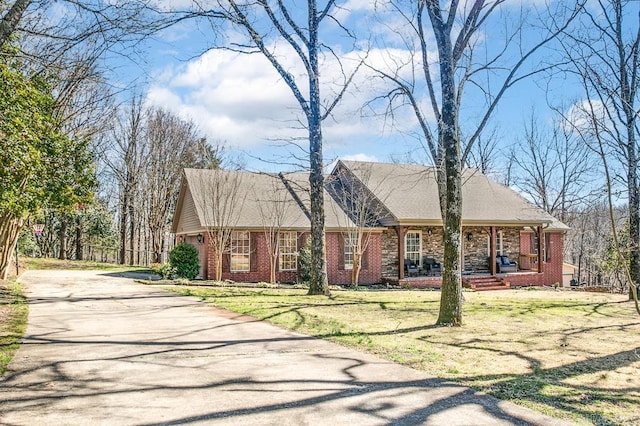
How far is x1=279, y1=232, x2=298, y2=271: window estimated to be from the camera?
2153 cm

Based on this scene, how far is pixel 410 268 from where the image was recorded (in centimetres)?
2312

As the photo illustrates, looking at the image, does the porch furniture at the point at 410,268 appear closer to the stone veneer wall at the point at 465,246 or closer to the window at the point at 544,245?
the stone veneer wall at the point at 465,246

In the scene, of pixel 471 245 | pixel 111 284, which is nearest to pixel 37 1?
pixel 111 284

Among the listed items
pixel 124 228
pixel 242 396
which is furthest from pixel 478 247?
pixel 124 228

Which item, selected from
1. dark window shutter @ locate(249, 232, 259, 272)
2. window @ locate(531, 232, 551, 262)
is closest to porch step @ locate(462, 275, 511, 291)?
window @ locate(531, 232, 551, 262)

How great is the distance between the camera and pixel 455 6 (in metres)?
10.1

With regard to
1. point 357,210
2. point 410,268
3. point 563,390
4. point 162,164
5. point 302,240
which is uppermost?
point 162,164

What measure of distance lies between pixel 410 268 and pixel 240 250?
7690 millimetres

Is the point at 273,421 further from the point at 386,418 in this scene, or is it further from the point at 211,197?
the point at 211,197

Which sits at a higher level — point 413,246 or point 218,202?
point 218,202

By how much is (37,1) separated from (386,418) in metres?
7.16

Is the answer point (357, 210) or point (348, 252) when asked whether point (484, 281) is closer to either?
point (348, 252)

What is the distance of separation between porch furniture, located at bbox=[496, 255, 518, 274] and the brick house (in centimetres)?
14

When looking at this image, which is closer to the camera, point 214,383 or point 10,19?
point 214,383
